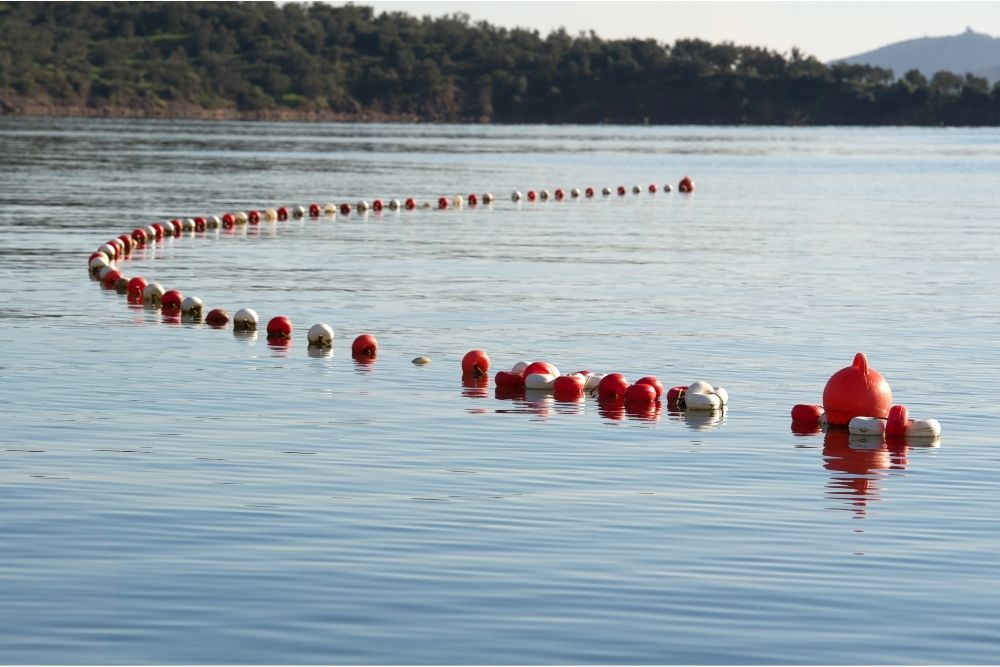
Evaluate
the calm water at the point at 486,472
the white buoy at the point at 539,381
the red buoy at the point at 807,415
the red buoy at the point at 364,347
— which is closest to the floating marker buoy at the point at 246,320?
the calm water at the point at 486,472

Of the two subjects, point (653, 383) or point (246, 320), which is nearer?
point (653, 383)

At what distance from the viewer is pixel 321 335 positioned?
26281mm

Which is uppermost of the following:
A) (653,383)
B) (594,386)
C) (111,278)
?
(653,383)

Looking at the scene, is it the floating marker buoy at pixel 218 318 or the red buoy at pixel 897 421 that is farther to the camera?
the floating marker buoy at pixel 218 318

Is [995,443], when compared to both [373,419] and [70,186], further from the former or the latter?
[70,186]

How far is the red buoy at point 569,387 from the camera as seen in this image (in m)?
22.3

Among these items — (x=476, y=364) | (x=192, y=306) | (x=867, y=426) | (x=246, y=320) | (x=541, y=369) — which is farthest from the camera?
(x=192, y=306)

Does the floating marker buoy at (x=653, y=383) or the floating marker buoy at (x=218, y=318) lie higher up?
the floating marker buoy at (x=653, y=383)

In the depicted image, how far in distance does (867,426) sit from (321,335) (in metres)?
9.21

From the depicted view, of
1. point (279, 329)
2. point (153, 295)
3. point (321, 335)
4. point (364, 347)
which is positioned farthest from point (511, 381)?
point (153, 295)

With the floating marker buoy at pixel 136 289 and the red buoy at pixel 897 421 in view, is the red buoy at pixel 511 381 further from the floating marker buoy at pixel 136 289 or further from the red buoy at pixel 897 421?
the floating marker buoy at pixel 136 289

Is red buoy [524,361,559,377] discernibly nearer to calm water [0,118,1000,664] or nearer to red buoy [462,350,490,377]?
calm water [0,118,1000,664]

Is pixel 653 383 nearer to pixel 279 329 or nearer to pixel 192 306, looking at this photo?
pixel 279 329

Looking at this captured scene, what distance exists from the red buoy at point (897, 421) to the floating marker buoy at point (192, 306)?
44.5ft
